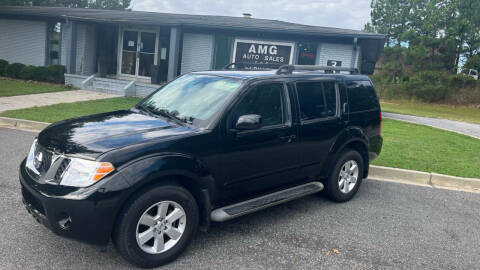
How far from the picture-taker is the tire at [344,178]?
5.42 meters

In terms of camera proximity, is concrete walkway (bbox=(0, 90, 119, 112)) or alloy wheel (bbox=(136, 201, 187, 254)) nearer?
A: alloy wheel (bbox=(136, 201, 187, 254))

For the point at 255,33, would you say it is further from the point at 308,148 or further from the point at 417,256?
the point at 417,256

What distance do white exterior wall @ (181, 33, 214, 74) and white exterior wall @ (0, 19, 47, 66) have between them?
25.1ft

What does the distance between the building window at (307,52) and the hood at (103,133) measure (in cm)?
1355

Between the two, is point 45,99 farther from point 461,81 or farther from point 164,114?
point 461,81

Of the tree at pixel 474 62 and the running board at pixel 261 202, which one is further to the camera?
the tree at pixel 474 62

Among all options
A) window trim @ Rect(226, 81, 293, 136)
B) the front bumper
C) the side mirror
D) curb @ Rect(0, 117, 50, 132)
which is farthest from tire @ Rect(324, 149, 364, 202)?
curb @ Rect(0, 117, 50, 132)

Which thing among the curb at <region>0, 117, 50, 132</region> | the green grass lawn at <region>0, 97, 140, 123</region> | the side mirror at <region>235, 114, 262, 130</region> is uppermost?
the side mirror at <region>235, 114, 262, 130</region>

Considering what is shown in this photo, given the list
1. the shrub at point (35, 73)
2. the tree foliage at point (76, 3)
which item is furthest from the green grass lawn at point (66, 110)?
the tree foliage at point (76, 3)

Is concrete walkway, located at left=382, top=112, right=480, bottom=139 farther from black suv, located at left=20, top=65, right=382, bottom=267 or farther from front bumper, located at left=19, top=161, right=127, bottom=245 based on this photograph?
front bumper, located at left=19, top=161, right=127, bottom=245

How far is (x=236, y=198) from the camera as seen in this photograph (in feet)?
14.1

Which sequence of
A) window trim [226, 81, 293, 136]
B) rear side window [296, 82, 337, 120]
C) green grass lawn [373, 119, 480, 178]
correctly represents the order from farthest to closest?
green grass lawn [373, 119, 480, 178] < rear side window [296, 82, 337, 120] < window trim [226, 81, 293, 136]

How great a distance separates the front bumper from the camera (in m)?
3.18

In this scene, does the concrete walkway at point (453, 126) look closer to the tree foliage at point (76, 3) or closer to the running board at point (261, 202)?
the running board at point (261, 202)
